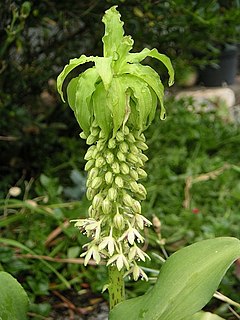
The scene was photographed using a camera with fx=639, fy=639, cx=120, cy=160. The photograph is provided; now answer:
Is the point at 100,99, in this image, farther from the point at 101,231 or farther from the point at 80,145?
the point at 80,145

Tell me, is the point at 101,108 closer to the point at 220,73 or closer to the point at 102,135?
the point at 102,135

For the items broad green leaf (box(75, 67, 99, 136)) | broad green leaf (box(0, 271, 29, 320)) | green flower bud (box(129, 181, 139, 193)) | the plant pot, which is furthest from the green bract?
the plant pot

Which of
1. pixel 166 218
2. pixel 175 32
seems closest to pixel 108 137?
pixel 166 218

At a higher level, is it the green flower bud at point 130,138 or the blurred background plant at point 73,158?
the green flower bud at point 130,138

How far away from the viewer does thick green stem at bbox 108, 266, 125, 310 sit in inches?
55.0

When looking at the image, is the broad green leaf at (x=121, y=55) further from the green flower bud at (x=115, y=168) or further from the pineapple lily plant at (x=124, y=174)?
the green flower bud at (x=115, y=168)

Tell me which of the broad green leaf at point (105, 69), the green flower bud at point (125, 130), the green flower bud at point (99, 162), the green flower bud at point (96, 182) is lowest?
the green flower bud at point (96, 182)

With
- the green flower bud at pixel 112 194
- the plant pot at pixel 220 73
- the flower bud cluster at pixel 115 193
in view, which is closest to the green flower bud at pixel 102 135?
the flower bud cluster at pixel 115 193

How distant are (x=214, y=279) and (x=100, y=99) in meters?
0.44

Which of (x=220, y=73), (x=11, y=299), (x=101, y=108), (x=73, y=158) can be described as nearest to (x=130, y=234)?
(x=101, y=108)

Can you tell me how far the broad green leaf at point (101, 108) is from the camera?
120 centimetres

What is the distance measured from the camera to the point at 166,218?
245cm

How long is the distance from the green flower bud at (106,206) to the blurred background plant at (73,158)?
2.49 ft

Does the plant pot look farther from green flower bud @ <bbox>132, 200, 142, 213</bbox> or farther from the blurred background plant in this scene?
green flower bud @ <bbox>132, 200, 142, 213</bbox>
